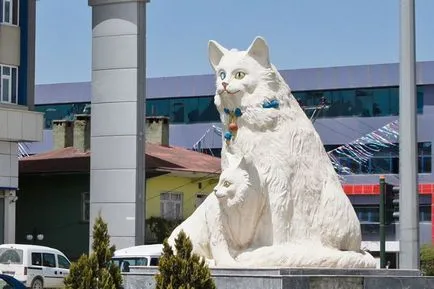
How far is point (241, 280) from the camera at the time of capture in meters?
12.5

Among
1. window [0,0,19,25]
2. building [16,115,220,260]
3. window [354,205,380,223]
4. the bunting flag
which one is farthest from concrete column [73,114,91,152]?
window [354,205,380,223]

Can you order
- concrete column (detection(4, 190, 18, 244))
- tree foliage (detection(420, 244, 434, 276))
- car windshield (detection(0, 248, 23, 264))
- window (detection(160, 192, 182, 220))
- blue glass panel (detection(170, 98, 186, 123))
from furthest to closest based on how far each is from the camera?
blue glass panel (detection(170, 98, 186, 123)), window (detection(160, 192, 182, 220)), tree foliage (detection(420, 244, 434, 276)), concrete column (detection(4, 190, 18, 244)), car windshield (detection(0, 248, 23, 264))

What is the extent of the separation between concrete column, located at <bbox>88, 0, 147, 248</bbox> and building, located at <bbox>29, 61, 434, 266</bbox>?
992 inches

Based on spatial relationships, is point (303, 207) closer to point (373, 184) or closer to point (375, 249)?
point (375, 249)

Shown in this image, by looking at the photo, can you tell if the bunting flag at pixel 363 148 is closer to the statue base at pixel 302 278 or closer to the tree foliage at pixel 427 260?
the tree foliage at pixel 427 260

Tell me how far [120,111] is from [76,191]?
50.9 ft

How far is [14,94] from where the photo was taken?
35.2 m

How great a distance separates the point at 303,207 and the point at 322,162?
0.65 meters

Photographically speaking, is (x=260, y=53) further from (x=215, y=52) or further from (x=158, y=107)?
(x=158, y=107)

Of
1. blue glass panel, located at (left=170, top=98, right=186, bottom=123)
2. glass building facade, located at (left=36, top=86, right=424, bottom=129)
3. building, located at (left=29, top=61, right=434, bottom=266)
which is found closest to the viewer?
building, located at (left=29, top=61, right=434, bottom=266)

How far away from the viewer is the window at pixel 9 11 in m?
35.1

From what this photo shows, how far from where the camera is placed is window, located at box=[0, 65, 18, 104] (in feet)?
114

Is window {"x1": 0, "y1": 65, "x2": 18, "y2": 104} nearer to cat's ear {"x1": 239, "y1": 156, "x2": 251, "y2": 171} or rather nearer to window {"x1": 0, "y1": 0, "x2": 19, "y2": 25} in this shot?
window {"x1": 0, "y1": 0, "x2": 19, "y2": 25}

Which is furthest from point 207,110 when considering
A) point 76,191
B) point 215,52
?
point 215,52
